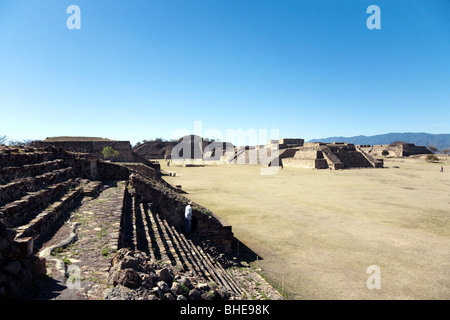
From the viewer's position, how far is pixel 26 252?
128 inches

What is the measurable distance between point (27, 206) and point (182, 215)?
5115mm

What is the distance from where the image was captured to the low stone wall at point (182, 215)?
8945mm

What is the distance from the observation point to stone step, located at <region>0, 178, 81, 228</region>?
4602mm

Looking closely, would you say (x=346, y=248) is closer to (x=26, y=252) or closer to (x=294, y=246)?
(x=294, y=246)

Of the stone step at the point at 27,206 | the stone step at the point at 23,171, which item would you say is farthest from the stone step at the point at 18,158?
the stone step at the point at 27,206

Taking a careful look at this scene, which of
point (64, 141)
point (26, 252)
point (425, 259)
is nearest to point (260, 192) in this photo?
point (425, 259)

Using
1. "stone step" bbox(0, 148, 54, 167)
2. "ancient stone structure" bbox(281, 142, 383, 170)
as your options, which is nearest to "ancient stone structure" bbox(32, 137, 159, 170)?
"ancient stone structure" bbox(281, 142, 383, 170)

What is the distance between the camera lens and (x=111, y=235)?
523 centimetres

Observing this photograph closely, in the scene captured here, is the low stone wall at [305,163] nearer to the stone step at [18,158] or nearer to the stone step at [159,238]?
the stone step at [159,238]

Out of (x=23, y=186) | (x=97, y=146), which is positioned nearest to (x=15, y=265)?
(x=23, y=186)

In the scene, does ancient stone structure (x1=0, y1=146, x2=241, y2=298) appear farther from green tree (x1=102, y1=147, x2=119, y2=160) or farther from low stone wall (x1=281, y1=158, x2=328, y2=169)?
low stone wall (x1=281, y1=158, x2=328, y2=169)

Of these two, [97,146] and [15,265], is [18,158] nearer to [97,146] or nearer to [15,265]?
[15,265]

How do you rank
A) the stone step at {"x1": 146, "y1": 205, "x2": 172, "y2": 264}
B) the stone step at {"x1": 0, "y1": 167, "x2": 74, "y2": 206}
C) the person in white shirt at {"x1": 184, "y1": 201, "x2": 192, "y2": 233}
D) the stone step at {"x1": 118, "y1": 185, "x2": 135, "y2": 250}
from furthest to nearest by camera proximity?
1. the person in white shirt at {"x1": 184, "y1": 201, "x2": 192, "y2": 233}
2. the stone step at {"x1": 146, "y1": 205, "x2": 172, "y2": 264}
3. the stone step at {"x1": 118, "y1": 185, "x2": 135, "y2": 250}
4. the stone step at {"x1": 0, "y1": 167, "x2": 74, "y2": 206}

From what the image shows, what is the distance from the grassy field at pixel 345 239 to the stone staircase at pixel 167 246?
5.06ft
